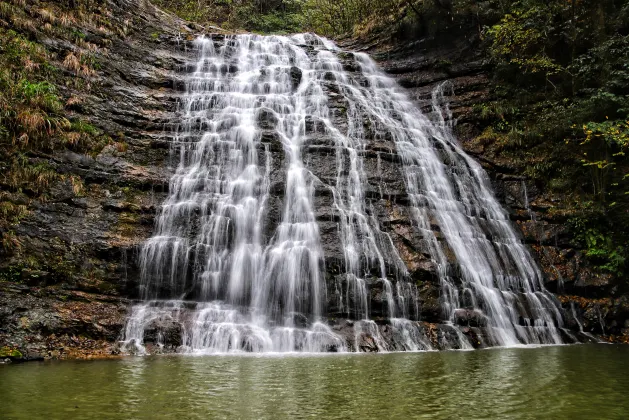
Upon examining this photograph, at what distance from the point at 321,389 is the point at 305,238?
604cm

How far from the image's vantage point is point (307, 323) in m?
8.55

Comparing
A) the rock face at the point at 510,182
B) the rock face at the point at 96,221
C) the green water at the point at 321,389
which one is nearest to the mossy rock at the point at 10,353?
the rock face at the point at 96,221

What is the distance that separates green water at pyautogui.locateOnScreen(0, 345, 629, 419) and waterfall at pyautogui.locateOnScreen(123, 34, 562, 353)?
2064 millimetres

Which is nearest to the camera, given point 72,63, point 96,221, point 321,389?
point 321,389

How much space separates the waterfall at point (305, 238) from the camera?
8492 mm

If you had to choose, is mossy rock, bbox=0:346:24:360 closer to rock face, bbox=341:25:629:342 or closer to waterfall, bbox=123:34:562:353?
waterfall, bbox=123:34:562:353

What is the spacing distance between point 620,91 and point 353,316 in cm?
1093

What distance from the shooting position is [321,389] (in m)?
4.14

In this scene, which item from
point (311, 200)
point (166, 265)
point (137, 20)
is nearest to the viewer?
point (166, 265)

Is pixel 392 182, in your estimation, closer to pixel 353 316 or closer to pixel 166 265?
pixel 353 316

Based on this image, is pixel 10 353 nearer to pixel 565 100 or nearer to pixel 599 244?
pixel 599 244

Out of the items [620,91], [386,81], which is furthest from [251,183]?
[620,91]

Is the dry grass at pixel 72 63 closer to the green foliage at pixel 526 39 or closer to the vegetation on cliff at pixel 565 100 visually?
the vegetation on cliff at pixel 565 100

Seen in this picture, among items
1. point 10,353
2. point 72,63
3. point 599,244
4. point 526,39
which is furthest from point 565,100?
point 10,353
